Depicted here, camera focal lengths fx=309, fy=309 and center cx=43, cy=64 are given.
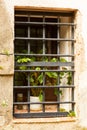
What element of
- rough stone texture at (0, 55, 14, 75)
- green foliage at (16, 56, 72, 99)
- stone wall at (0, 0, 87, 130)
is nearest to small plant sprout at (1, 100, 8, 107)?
stone wall at (0, 0, 87, 130)

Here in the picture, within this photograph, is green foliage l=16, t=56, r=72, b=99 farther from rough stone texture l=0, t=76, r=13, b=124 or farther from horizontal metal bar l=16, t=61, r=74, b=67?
rough stone texture l=0, t=76, r=13, b=124

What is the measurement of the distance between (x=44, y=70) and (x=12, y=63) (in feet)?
1.63

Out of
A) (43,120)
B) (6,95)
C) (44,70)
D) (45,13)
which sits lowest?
(43,120)

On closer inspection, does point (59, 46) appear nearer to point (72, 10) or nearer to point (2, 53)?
point (72, 10)

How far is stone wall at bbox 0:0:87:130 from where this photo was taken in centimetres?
421

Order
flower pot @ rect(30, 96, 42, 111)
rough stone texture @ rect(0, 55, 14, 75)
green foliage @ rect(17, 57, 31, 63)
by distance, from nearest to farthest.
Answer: rough stone texture @ rect(0, 55, 14, 75) < green foliage @ rect(17, 57, 31, 63) < flower pot @ rect(30, 96, 42, 111)

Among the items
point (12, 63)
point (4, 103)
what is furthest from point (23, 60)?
point (4, 103)

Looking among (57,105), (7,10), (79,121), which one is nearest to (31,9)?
(7,10)

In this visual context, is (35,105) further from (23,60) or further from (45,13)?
(45,13)

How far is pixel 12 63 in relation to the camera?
423cm

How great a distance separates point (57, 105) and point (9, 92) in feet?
2.50

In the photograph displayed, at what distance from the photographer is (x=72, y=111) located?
14.9ft

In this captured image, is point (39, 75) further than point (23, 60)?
Yes

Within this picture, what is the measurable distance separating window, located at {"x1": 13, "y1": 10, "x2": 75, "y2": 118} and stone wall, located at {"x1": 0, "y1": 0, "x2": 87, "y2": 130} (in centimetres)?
13
